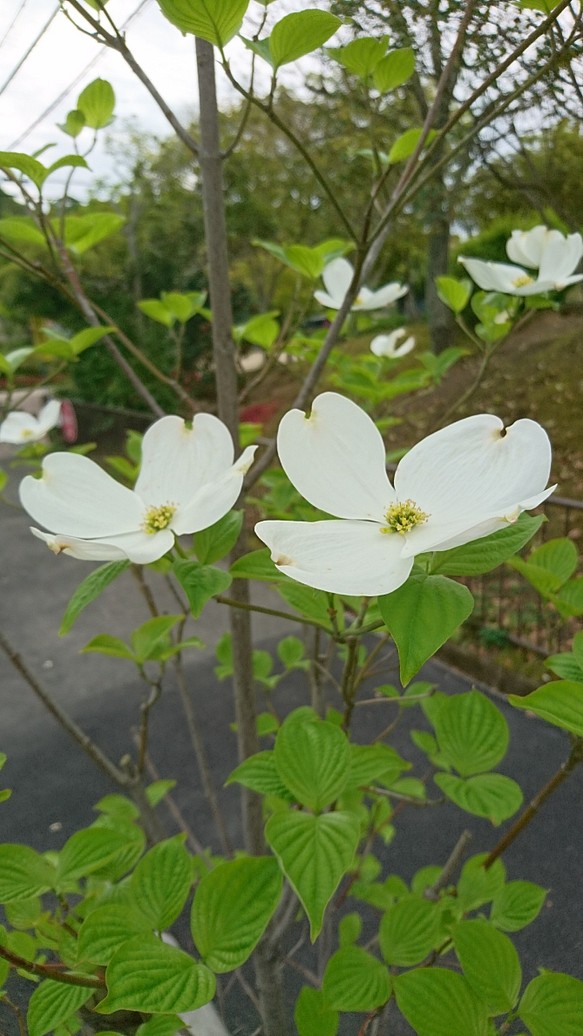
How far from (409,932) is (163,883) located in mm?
198

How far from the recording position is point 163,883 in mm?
397

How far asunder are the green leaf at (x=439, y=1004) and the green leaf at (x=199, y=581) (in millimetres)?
222

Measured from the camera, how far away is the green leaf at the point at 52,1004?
0.34 metres

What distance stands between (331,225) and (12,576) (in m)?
2.25

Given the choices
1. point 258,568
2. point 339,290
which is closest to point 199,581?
point 258,568

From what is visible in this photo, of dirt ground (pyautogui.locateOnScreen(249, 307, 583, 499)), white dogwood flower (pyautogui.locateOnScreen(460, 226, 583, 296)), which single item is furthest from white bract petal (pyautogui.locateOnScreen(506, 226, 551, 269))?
dirt ground (pyautogui.locateOnScreen(249, 307, 583, 499))

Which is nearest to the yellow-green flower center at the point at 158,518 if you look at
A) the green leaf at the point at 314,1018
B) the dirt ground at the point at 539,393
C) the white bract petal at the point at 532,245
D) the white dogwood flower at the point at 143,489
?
the white dogwood flower at the point at 143,489

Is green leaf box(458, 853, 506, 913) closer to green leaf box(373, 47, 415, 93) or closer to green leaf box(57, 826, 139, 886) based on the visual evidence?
green leaf box(57, 826, 139, 886)

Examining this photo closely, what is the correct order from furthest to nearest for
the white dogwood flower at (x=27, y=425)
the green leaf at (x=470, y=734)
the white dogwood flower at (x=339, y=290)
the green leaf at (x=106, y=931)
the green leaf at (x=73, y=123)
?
the white dogwood flower at (x=27, y=425)
the white dogwood flower at (x=339, y=290)
the green leaf at (x=73, y=123)
the green leaf at (x=470, y=734)
the green leaf at (x=106, y=931)

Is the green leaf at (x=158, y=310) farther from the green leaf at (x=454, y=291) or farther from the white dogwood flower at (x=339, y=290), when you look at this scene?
the green leaf at (x=454, y=291)

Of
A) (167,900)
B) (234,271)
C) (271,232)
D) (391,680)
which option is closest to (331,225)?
(271,232)

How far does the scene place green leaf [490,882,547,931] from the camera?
473 millimetres

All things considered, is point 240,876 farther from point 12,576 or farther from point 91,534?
point 12,576

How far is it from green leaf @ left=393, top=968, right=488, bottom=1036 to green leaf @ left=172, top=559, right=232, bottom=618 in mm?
Answer: 222
